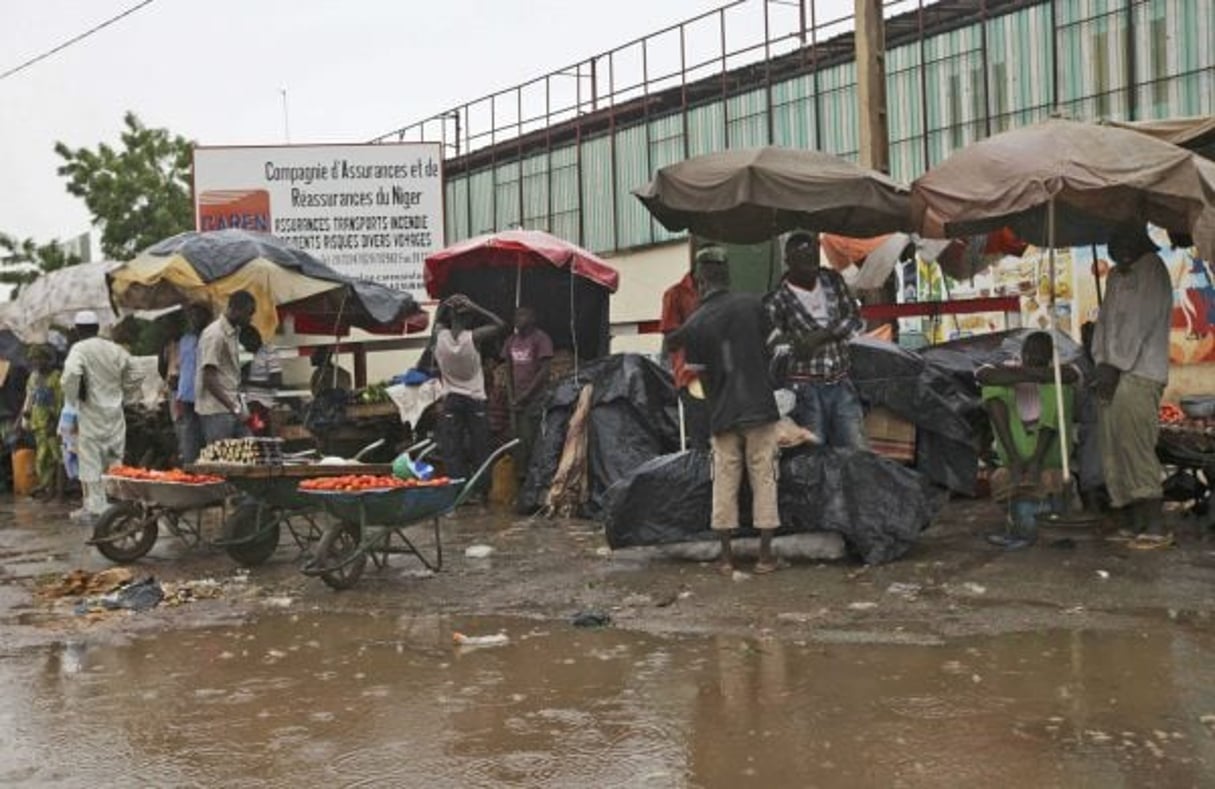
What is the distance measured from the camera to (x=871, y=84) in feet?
39.7

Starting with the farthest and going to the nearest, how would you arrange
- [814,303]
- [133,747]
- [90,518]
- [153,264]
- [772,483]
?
[90,518] → [153,264] → [814,303] → [772,483] → [133,747]

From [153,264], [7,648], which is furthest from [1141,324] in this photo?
[153,264]

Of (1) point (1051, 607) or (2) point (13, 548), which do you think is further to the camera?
(2) point (13, 548)

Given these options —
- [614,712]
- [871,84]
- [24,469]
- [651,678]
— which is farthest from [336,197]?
[614,712]

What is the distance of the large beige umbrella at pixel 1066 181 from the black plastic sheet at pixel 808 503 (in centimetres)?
109

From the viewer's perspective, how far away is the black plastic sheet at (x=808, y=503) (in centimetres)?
825

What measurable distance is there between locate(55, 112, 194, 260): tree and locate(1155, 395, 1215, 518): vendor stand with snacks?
970 inches

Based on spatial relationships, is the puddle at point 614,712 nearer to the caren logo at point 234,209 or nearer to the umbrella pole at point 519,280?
the umbrella pole at point 519,280

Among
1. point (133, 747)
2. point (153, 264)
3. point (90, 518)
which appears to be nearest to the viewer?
point (133, 747)

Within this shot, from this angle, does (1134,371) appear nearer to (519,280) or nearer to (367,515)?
(367,515)

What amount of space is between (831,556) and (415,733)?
398 centimetres

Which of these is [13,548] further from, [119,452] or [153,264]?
[153,264]

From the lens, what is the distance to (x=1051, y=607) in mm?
6820

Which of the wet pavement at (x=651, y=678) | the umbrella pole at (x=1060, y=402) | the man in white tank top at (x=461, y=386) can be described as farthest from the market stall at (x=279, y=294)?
the umbrella pole at (x=1060, y=402)
